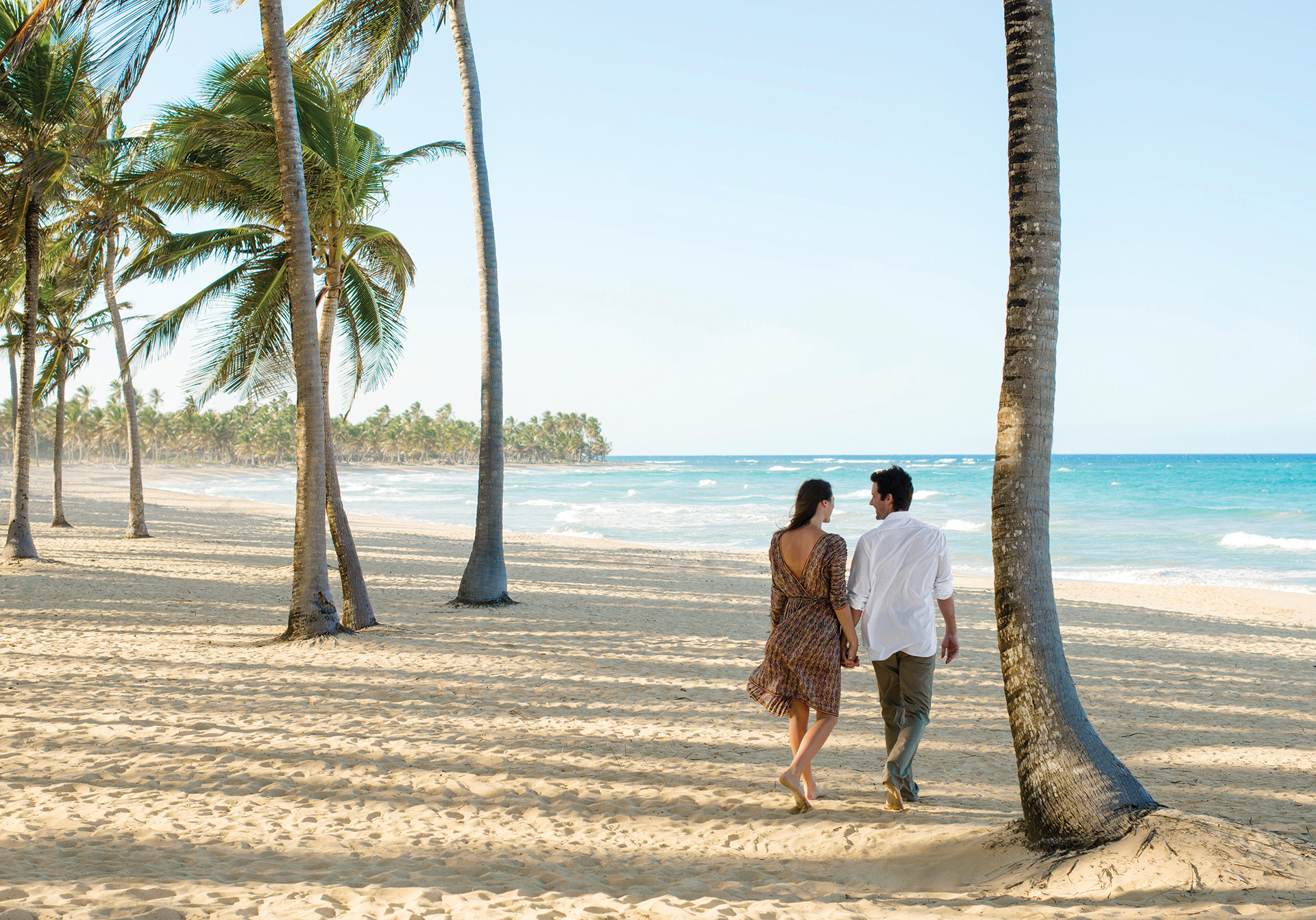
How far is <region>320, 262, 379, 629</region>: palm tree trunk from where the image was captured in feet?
27.4

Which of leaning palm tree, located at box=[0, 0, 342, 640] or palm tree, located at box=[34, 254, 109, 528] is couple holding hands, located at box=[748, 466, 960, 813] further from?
Result: palm tree, located at box=[34, 254, 109, 528]

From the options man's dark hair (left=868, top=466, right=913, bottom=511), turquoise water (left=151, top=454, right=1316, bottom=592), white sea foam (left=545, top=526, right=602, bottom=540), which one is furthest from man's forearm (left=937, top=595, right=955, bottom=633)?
white sea foam (left=545, top=526, right=602, bottom=540)

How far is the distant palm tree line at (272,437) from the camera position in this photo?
3541 inches

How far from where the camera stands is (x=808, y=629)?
3758 mm

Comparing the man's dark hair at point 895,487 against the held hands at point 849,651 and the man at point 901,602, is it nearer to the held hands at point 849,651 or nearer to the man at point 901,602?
the man at point 901,602

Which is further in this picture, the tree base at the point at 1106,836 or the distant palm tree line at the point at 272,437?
the distant palm tree line at the point at 272,437

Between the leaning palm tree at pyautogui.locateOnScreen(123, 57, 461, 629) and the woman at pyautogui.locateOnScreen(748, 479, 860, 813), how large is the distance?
563 centimetres

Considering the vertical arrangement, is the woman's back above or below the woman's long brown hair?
below

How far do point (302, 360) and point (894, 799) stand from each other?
20.2 ft

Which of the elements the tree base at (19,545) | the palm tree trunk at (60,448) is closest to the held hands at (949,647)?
the tree base at (19,545)

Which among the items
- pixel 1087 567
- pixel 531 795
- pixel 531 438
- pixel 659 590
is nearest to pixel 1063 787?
pixel 531 795

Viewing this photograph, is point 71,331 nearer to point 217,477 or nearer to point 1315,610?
point 1315,610

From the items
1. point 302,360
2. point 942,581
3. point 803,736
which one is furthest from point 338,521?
point 942,581

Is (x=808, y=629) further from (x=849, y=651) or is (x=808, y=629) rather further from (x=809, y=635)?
(x=849, y=651)
